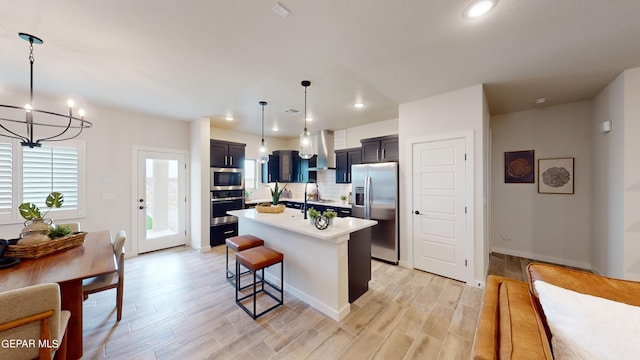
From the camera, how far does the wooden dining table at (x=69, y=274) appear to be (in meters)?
1.51

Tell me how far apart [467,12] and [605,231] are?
363 cm

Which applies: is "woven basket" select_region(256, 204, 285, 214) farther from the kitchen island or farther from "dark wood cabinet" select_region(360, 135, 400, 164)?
"dark wood cabinet" select_region(360, 135, 400, 164)

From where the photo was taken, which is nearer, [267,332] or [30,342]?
[30,342]

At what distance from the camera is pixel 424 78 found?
8.94 ft

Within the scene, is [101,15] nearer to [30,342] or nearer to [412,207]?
[30,342]

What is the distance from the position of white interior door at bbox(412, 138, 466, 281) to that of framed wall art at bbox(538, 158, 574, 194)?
2.01m

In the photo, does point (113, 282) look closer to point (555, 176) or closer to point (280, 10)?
point (280, 10)

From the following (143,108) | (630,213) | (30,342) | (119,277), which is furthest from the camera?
(143,108)

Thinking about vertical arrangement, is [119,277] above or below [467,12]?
below

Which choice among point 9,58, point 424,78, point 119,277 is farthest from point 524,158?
point 9,58

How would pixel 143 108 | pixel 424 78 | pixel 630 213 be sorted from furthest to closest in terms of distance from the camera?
pixel 143 108 → pixel 424 78 → pixel 630 213

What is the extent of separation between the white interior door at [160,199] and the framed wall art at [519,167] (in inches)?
252

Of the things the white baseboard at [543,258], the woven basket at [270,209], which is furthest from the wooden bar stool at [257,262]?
the white baseboard at [543,258]

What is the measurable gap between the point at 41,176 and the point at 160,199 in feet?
5.11
